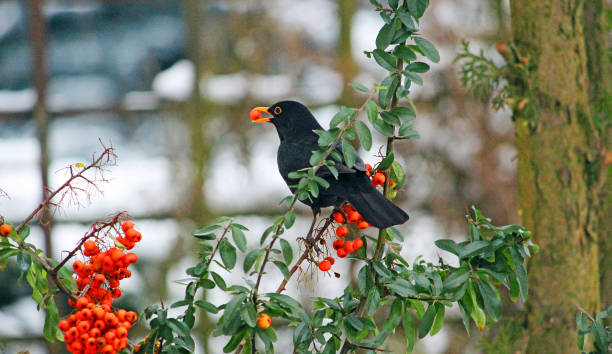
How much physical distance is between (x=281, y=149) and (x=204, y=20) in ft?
5.13

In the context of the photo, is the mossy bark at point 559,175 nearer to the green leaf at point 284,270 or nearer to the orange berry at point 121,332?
the green leaf at point 284,270

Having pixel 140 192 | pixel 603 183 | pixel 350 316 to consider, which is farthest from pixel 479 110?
pixel 350 316

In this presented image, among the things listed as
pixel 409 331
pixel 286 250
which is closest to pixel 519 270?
pixel 409 331

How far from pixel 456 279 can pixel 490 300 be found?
1.8 inches

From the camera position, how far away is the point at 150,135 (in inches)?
94.9

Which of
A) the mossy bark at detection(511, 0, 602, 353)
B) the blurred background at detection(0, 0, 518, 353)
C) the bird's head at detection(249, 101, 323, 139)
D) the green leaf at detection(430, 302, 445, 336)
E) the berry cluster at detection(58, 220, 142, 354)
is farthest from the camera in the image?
the blurred background at detection(0, 0, 518, 353)

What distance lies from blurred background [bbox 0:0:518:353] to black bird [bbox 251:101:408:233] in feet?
4.25

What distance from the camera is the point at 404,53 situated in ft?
2.47

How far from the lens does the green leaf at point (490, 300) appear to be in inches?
29.1

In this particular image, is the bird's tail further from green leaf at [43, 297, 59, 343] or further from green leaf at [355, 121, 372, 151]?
green leaf at [43, 297, 59, 343]

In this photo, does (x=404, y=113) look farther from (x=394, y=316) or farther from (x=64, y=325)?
(x=64, y=325)

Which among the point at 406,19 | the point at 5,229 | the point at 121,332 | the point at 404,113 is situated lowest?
the point at 121,332

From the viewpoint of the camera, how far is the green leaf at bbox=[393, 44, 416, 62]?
749mm

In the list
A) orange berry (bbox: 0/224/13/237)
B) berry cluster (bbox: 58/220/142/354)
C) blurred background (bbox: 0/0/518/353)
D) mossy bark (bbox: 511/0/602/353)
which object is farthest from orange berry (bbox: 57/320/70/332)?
blurred background (bbox: 0/0/518/353)
